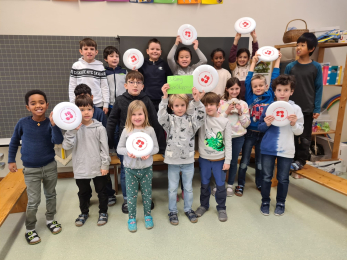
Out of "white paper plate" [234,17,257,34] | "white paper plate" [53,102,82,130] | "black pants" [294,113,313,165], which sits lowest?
"black pants" [294,113,313,165]

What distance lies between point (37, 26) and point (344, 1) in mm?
4546

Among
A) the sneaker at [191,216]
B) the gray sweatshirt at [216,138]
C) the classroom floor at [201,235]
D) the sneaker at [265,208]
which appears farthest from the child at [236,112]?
the sneaker at [191,216]

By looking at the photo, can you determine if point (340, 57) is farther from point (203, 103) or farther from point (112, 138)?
point (112, 138)

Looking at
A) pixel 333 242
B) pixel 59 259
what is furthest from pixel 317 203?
pixel 59 259

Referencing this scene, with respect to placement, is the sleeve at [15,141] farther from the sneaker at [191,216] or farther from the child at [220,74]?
the child at [220,74]

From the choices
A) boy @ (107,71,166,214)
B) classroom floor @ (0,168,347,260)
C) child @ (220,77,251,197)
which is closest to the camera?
classroom floor @ (0,168,347,260)

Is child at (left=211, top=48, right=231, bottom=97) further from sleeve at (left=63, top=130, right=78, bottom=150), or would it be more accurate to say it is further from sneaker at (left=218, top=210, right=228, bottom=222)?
sleeve at (left=63, top=130, right=78, bottom=150)

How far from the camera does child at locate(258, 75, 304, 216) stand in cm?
204

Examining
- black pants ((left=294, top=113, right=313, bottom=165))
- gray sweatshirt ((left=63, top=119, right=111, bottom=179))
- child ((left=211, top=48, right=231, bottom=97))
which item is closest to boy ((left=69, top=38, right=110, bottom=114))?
gray sweatshirt ((left=63, top=119, right=111, bottom=179))

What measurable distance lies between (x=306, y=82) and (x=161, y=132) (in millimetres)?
1637

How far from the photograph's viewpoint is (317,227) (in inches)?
81.0

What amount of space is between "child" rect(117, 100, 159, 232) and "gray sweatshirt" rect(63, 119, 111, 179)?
0.64 feet

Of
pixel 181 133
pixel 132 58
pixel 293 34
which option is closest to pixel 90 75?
pixel 132 58

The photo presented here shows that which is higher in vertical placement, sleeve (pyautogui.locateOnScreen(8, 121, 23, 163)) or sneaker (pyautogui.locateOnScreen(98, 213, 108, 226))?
sleeve (pyautogui.locateOnScreen(8, 121, 23, 163))
